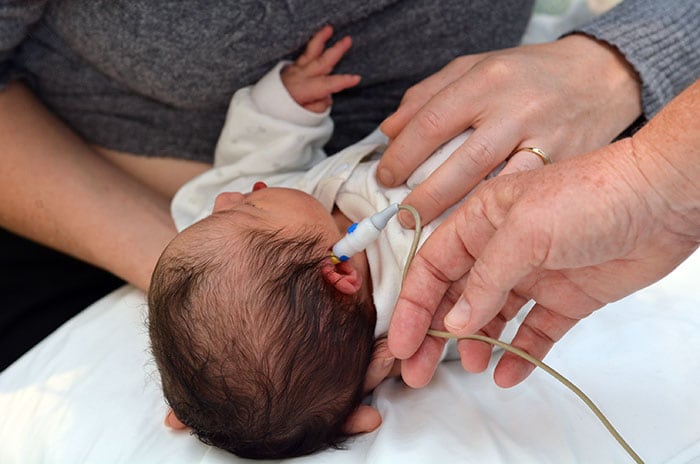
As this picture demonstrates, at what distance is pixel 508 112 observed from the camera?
102 cm

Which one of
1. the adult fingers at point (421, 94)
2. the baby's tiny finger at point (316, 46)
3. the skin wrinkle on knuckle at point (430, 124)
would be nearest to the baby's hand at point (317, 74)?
the baby's tiny finger at point (316, 46)

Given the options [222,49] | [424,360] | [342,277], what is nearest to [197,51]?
[222,49]

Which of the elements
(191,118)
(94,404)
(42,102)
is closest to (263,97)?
(191,118)

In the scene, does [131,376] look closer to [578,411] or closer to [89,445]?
[89,445]

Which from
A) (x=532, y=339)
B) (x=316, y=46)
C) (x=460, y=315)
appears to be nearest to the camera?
(x=460, y=315)

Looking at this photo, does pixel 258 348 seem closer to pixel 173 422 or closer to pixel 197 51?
pixel 173 422

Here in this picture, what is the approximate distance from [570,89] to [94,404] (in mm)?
851

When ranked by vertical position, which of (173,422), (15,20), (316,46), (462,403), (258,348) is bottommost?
(462,403)

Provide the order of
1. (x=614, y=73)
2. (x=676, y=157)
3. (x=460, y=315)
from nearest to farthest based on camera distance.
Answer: (x=676, y=157), (x=460, y=315), (x=614, y=73)

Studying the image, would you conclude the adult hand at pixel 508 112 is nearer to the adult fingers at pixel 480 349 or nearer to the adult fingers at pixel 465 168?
the adult fingers at pixel 465 168

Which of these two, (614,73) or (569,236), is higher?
(569,236)

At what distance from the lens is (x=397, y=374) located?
1093mm

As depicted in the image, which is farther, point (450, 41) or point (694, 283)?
point (450, 41)

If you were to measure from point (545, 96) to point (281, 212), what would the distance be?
16.1 inches
